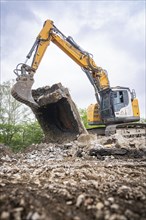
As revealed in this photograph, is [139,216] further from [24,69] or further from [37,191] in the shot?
[24,69]

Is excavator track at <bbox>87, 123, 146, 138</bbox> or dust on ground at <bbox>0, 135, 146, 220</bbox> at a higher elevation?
excavator track at <bbox>87, 123, 146, 138</bbox>

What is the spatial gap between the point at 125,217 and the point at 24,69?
Result: 921 centimetres

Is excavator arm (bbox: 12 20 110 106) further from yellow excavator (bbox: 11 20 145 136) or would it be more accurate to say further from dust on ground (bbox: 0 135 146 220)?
dust on ground (bbox: 0 135 146 220)

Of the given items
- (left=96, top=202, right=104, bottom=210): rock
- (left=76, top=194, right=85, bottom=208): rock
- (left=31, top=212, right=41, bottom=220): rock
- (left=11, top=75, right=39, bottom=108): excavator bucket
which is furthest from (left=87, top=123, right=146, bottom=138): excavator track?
(left=31, top=212, right=41, bottom=220): rock

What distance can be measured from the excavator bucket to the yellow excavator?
0.82m

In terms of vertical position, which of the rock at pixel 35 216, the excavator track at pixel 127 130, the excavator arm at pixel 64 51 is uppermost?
the excavator arm at pixel 64 51

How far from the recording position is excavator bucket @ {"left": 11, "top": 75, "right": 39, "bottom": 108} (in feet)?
31.6

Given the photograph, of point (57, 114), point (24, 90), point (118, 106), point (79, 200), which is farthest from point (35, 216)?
point (118, 106)

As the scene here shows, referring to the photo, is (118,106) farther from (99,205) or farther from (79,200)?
(99,205)

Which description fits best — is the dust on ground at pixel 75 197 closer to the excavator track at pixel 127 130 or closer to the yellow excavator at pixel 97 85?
the excavator track at pixel 127 130

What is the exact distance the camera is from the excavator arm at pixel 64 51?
9.99 metres

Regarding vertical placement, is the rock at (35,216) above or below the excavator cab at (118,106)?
below

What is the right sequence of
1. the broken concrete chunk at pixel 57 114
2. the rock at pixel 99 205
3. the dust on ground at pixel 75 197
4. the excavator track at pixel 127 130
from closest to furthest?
the dust on ground at pixel 75 197, the rock at pixel 99 205, the broken concrete chunk at pixel 57 114, the excavator track at pixel 127 130

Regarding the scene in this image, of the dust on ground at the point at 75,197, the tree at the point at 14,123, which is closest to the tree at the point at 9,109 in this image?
the tree at the point at 14,123
